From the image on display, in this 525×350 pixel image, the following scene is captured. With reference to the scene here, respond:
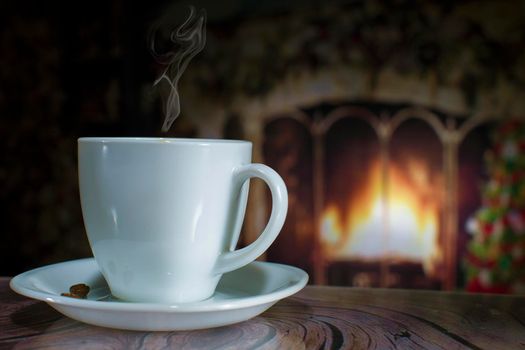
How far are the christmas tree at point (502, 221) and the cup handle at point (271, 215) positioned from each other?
207cm

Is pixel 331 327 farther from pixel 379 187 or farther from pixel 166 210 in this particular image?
pixel 379 187

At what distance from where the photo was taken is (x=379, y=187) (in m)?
2.39

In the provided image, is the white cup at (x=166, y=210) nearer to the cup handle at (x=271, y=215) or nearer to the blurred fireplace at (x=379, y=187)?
the cup handle at (x=271, y=215)

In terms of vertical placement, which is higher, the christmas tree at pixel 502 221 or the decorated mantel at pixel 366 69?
the decorated mantel at pixel 366 69

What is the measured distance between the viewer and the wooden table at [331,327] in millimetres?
369

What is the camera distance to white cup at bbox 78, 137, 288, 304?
1.35 ft

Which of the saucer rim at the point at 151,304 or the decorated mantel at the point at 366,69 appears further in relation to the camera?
the decorated mantel at the point at 366,69

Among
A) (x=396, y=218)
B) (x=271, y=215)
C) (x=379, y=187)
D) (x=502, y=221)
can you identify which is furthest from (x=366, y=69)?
(x=271, y=215)

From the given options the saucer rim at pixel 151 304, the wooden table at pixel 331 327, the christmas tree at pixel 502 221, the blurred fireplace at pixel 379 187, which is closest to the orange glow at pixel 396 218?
the blurred fireplace at pixel 379 187

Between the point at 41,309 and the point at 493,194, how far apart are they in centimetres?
214

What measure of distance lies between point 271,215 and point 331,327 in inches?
3.3

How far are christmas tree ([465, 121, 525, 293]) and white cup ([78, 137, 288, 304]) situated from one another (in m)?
2.07

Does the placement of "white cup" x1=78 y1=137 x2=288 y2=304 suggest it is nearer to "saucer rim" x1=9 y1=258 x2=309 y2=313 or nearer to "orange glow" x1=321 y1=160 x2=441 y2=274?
"saucer rim" x1=9 y1=258 x2=309 y2=313

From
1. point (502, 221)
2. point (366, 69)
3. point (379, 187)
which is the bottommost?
point (502, 221)
